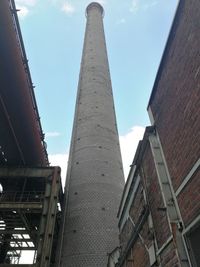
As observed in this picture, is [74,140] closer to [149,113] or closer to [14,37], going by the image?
[14,37]

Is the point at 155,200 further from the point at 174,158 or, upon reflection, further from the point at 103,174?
the point at 103,174

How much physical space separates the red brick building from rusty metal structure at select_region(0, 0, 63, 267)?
553 cm

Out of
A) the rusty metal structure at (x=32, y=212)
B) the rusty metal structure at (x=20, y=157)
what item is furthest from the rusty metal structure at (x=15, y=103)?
the rusty metal structure at (x=32, y=212)

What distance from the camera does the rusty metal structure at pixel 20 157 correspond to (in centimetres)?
987

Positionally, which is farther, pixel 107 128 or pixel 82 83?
pixel 82 83

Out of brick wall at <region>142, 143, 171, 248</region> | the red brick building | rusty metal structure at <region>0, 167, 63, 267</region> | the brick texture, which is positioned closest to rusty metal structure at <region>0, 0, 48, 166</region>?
rusty metal structure at <region>0, 167, 63, 267</region>

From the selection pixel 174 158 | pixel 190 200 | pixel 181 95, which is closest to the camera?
pixel 190 200

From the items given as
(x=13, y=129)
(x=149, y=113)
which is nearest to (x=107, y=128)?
(x=13, y=129)

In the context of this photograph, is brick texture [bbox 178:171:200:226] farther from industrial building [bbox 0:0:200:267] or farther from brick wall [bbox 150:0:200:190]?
brick wall [bbox 150:0:200:190]

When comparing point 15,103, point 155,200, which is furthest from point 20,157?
point 155,200

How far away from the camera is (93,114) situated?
17.7 metres

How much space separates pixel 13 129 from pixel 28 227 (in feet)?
14.4

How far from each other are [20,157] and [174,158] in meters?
10.1

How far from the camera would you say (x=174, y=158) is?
4.20 m
